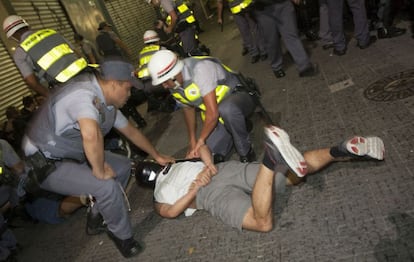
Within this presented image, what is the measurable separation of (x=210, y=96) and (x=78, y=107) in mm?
1278

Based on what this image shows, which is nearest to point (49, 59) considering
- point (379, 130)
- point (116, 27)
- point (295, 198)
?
point (295, 198)

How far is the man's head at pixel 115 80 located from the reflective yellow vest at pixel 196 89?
2.24ft

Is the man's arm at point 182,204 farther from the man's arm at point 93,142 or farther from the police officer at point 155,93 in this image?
the police officer at point 155,93

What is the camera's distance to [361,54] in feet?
17.2

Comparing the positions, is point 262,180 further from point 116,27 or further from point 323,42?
point 116,27

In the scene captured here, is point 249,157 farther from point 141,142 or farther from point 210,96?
point 141,142

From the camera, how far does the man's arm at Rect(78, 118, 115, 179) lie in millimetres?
2592

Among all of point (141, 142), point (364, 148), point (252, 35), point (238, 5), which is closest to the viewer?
point (364, 148)

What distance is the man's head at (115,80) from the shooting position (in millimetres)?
2922

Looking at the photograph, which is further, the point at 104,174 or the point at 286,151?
the point at 104,174

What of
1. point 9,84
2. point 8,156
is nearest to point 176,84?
point 8,156

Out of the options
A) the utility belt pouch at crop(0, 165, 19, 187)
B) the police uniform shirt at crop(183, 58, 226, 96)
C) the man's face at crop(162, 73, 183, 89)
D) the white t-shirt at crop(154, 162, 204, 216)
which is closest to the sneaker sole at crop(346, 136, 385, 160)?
the white t-shirt at crop(154, 162, 204, 216)

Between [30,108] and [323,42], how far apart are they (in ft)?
20.1

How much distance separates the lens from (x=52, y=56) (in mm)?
3365
